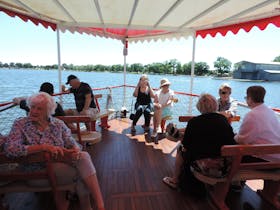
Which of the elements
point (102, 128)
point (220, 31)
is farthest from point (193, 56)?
point (102, 128)

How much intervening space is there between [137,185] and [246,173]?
1023 millimetres

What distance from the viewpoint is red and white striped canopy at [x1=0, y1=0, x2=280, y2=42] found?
2.45m

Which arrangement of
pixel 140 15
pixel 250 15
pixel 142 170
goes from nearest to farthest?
pixel 142 170 < pixel 250 15 < pixel 140 15

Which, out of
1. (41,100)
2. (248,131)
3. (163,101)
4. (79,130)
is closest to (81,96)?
(79,130)

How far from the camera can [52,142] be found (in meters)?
1.45

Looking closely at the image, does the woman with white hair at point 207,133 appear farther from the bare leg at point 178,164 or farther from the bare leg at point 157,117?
the bare leg at point 157,117

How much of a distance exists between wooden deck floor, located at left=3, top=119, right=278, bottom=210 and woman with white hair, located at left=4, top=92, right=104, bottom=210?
38 centimetres

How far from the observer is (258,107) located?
5.32 feet

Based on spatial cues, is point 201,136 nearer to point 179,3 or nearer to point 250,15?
point 179,3

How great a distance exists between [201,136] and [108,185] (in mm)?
1068

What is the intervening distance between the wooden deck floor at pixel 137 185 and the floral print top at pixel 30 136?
622 millimetres

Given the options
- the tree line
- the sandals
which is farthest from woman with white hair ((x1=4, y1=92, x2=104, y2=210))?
the tree line

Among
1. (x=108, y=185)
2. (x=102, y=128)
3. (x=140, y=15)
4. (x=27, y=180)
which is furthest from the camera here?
(x=102, y=128)

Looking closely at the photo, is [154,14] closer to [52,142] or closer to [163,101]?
[163,101]
